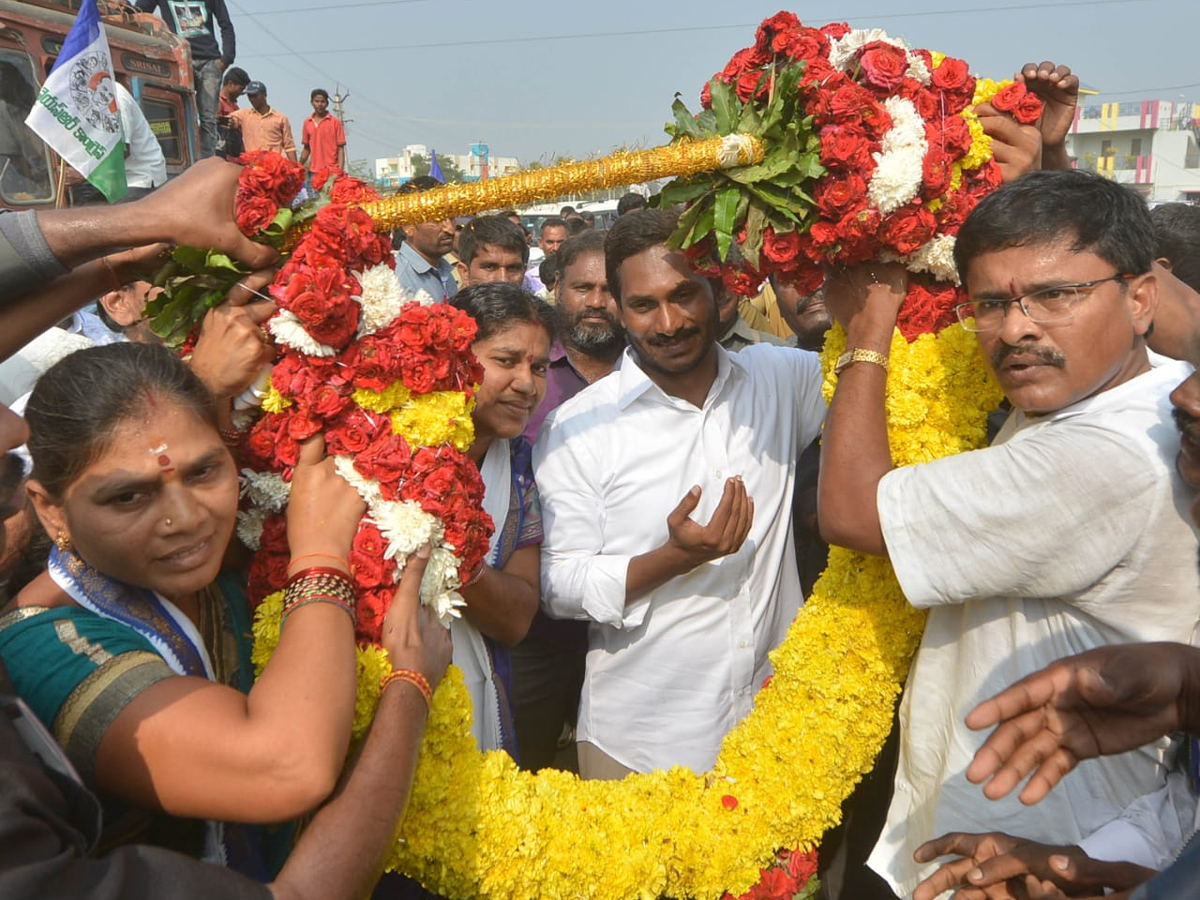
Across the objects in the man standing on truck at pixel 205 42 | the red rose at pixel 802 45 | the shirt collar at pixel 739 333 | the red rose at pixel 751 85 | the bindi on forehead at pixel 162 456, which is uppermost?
the man standing on truck at pixel 205 42

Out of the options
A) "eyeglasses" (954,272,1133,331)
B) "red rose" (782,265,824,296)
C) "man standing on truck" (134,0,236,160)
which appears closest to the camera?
"eyeglasses" (954,272,1133,331)

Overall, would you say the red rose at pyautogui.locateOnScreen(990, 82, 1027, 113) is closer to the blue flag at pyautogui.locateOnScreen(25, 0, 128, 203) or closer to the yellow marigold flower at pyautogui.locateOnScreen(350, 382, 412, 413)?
the yellow marigold flower at pyautogui.locateOnScreen(350, 382, 412, 413)

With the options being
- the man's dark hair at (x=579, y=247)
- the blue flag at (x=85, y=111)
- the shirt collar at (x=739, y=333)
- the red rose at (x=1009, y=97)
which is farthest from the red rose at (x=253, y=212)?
the shirt collar at (x=739, y=333)

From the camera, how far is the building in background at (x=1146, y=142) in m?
59.2

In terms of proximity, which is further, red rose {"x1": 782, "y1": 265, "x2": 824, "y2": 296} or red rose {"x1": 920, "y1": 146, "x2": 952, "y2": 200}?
red rose {"x1": 782, "y1": 265, "x2": 824, "y2": 296}

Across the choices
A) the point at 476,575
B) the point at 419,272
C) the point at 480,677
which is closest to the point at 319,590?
the point at 476,575

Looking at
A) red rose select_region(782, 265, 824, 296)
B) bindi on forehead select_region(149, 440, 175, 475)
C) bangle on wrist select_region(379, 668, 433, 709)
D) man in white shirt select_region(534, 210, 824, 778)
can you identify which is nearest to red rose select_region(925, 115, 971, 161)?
red rose select_region(782, 265, 824, 296)

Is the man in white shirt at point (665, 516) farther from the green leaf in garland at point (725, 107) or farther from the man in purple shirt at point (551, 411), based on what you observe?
the green leaf in garland at point (725, 107)

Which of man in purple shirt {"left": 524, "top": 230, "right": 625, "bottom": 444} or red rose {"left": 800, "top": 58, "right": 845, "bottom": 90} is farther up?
red rose {"left": 800, "top": 58, "right": 845, "bottom": 90}

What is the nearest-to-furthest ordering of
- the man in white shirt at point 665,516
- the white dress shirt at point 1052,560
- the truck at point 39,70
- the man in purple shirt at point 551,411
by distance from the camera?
the white dress shirt at point 1052,560 → the man in white shirt at point 665,516 → the man in purple shirt at point 551,411 → the truck at point 39,70

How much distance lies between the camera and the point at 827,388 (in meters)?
2.98

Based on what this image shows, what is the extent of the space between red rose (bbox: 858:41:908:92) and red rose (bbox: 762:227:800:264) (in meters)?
0.50

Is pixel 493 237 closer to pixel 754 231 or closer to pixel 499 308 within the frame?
pixel 499 308

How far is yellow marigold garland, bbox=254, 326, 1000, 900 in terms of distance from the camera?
2.55 meters
